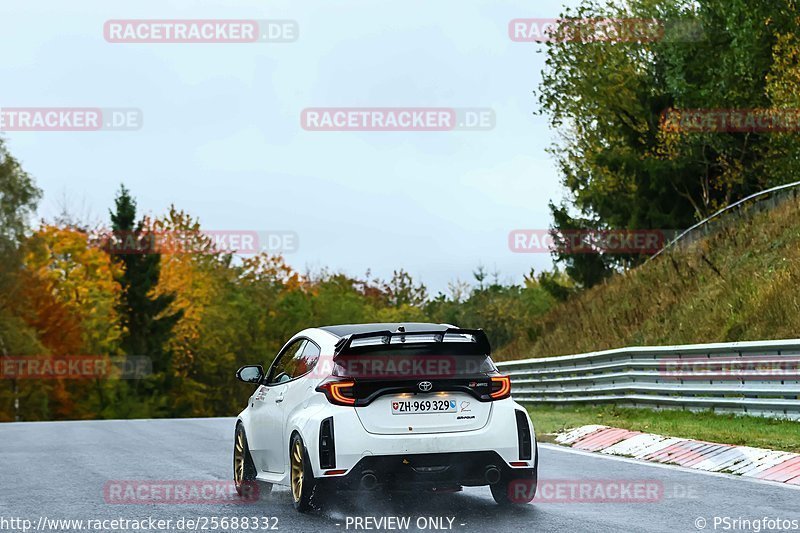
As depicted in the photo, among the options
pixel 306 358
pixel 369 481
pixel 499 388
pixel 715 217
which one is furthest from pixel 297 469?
pixel 715 217

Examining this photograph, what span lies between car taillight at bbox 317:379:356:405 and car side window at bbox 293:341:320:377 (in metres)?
→ 0.54

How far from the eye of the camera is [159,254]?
258 ft

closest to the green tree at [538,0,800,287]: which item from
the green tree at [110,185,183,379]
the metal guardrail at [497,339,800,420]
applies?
the metal guardrail at [497,339,800,420]

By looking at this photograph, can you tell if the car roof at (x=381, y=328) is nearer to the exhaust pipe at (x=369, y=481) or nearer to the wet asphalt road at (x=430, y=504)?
the exhaust pipe at (x=369, y=481)

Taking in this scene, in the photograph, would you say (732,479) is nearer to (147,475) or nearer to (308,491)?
(308,491)

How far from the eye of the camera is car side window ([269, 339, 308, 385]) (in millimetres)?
10742

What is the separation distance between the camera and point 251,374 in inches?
443

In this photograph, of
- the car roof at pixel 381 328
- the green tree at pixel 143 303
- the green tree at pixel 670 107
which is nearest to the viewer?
the car roof at pixel 381 328

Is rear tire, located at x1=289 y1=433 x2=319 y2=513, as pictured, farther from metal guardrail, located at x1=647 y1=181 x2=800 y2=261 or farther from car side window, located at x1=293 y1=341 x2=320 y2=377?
metal guardrail, located at x1=647 y1=181 x2=800 y2=261

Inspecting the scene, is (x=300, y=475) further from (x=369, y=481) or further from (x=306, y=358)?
(x=306, y=358)

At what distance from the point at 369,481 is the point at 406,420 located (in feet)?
1.78

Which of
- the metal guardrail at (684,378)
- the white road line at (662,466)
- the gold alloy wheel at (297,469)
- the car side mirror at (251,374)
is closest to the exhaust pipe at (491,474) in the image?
the gold alloy wheel at (297,469)

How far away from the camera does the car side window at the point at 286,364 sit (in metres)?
10.7

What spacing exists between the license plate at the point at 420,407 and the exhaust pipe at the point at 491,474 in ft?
1.77
